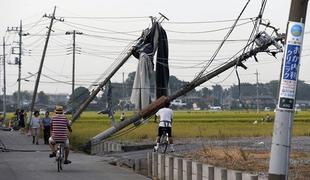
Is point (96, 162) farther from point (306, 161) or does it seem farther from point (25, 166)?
point (306, 161)

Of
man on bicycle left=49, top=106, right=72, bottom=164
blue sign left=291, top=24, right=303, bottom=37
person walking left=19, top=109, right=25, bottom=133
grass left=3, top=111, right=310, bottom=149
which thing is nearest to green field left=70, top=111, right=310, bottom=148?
grass left=3, top=111, right=310, bottom=149

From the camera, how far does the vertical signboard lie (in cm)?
771

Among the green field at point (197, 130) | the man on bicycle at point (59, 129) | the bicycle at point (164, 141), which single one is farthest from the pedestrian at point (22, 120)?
the man on bicycle at point (59, 129)

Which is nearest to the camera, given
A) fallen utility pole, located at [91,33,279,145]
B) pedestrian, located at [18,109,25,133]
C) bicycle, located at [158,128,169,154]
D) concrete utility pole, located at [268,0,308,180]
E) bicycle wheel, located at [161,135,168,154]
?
concrete utility pole, located at [268,0,308,180]

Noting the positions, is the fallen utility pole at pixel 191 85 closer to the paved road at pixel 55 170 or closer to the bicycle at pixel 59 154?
the paved road at pixel 55 170

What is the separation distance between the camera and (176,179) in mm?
15031

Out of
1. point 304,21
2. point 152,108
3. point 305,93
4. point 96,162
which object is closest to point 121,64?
point 152,108

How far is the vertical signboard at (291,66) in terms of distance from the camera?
304 inches

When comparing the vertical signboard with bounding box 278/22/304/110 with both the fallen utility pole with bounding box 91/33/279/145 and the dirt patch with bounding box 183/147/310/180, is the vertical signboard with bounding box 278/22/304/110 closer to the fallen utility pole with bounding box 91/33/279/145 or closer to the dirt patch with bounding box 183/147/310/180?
the dirt patch with bounding box 183/147/310/180

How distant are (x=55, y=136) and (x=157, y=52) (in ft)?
43.2

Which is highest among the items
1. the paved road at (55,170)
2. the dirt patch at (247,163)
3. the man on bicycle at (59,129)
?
the man on bicycle at (59,129)

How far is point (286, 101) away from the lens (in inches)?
303

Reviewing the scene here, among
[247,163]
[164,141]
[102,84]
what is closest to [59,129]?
[164,141]

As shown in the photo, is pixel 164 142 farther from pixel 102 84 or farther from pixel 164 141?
pixel 102 84
